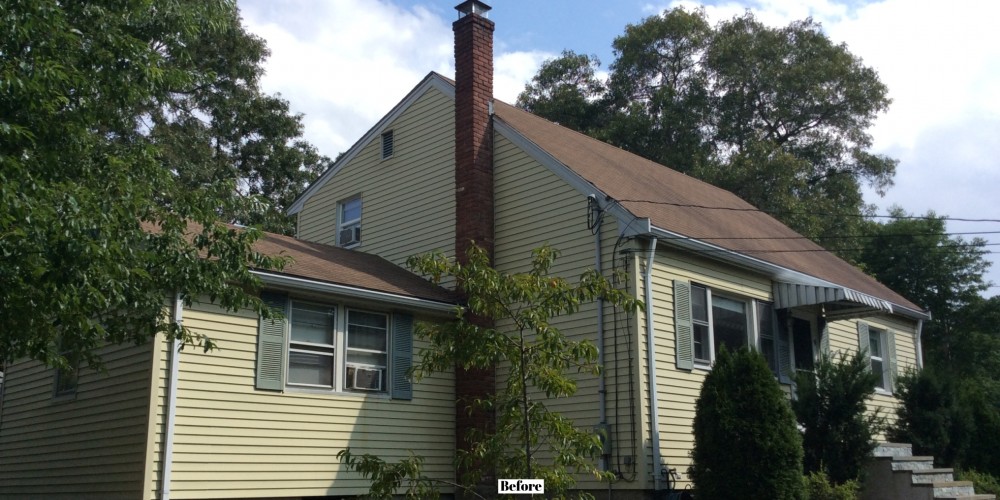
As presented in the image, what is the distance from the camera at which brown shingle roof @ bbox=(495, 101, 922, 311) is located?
1631 cm

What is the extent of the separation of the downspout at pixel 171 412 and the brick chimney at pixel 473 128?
17.4 feet

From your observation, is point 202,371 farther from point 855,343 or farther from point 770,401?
point 855,343

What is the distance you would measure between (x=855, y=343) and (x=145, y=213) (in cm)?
1462

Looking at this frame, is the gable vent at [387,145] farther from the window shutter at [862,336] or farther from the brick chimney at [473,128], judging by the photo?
the window shutter at [862,336]

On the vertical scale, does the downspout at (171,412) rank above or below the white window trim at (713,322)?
below

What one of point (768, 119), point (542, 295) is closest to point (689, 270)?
point (542, 295)

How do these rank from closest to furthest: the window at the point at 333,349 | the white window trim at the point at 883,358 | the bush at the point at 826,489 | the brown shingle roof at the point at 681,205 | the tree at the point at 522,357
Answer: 1. the tree at the point at 522,357
2. the window at the point at 333,349
3. the bush at the point at 826,489
4. the brown shingle roof at the point at 681,205
5. the white window trim at the point at 883,358

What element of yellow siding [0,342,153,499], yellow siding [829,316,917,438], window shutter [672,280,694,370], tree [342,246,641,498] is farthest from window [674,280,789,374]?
Answer: yellow siding [0,342,153,499]

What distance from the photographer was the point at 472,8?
1792 centimetres

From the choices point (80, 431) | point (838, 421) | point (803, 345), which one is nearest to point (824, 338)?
point (803, 345)

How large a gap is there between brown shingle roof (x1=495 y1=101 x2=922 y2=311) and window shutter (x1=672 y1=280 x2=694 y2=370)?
911 mm

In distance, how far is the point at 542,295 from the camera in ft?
29.7

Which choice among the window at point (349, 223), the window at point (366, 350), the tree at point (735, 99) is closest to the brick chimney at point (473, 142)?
the window at point (366, 350)

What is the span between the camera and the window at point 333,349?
13.7 m
